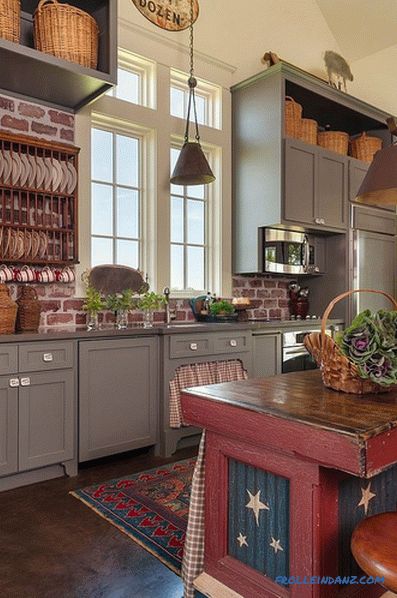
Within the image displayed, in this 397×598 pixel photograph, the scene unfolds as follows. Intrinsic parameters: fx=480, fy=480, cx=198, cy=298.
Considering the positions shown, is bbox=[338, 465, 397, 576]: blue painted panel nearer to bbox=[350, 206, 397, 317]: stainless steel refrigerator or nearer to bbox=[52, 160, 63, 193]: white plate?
bbox=[52, 160, 63, 193]: white plate

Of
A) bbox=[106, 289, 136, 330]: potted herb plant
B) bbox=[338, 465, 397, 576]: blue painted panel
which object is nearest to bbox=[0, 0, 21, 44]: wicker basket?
bbox=[106, 289, 136, 330]: potted herb plant

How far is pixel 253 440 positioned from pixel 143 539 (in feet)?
3.97

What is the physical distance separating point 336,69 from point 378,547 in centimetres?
552

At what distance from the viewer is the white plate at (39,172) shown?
3.35 metres

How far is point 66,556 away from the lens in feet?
6.87

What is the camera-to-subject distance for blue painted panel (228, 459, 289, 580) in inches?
54.1

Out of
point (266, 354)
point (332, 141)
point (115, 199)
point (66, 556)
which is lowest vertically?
point (66, 556)

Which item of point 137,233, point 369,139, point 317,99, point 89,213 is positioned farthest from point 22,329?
point 369,139

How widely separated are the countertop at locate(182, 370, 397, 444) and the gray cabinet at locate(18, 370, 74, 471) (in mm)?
1605

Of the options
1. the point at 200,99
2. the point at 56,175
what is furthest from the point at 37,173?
the point at 200,99

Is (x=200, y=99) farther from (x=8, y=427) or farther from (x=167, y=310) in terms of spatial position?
(x=8, y=427)

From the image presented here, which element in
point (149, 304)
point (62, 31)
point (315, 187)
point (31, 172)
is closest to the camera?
point (62, 31)

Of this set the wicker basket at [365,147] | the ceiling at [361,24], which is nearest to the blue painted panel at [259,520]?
the wicker basket at [365,147]

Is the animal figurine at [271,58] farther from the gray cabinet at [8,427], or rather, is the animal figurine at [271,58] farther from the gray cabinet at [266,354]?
the gray cabinet at [8,427]
